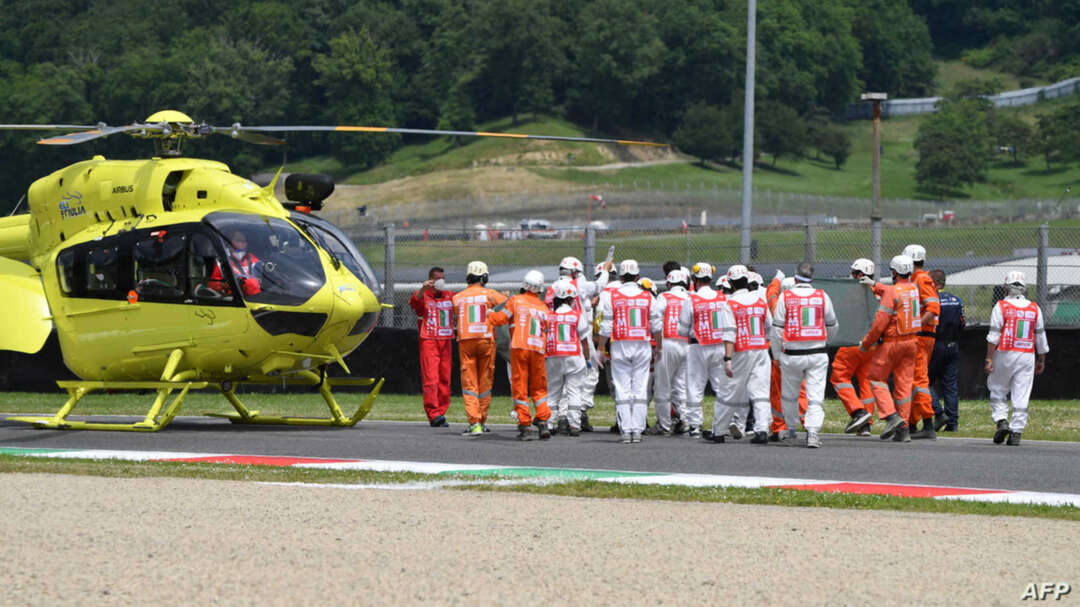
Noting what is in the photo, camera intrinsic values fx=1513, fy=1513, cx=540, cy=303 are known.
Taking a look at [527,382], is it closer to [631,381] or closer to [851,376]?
[631,381]

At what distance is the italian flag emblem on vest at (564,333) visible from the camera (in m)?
15.1

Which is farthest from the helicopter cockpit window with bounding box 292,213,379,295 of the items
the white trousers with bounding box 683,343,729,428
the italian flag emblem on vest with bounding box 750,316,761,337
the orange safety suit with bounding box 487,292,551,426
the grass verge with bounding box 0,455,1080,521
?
the italian flag emblem on vest with bounding box 750,316,761,337

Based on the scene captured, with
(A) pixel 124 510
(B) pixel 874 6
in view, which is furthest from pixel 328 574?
(B) pixel 874 6

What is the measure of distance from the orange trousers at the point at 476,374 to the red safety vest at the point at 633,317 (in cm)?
135

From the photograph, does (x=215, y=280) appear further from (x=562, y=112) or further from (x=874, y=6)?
(x=874, y=6)

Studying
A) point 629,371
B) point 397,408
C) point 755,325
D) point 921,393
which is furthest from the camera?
point 397,408

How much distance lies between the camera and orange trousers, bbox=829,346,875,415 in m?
15.0

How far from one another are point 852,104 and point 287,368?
5113 inches

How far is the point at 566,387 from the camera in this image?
15469 millimetres

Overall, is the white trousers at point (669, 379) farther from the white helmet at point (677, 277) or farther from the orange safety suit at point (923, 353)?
the orange safety suit at point (923, 353)

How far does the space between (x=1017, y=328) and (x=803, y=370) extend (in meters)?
2.14

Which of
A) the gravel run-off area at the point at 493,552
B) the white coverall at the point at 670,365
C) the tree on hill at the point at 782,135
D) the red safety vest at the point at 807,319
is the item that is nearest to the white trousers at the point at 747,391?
the red safety vest at the point at 807,319

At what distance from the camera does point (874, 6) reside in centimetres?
15650

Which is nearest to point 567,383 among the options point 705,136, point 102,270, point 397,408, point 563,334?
point 563,334
